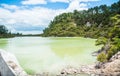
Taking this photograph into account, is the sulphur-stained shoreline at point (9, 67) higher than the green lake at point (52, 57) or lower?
higher

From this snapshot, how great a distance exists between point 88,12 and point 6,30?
117ft

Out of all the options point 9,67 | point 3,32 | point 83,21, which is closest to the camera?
point 9,67

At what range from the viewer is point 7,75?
3438 millimetres

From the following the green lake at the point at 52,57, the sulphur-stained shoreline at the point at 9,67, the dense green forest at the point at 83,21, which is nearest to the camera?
the sulphur-stained shoreline at the point at 9,67

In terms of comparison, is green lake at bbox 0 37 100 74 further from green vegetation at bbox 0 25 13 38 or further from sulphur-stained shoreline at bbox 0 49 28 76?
green vegetation at bbox 0 25 13 38

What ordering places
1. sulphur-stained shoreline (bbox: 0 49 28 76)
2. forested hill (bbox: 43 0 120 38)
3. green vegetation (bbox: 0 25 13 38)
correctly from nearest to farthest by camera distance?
1. sulphur-stained shoreline (bbox: 0 49 28 76)
2. forested hill (bbox: 43 0 120 38)
3. green vegetation (bbox: 0 25 13 38)

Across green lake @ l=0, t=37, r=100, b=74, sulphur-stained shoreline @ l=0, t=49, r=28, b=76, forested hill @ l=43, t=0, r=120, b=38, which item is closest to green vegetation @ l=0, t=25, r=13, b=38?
forested hill @ l=43, t=0, r=120, b=38

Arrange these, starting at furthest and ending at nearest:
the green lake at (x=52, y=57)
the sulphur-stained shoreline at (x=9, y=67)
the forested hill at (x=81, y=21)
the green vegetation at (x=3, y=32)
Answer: the green vegetation at (x=3, y=32)
the forested hill at (x=81, y=21)
the green lake at (x=52, y=57)
the sulphur-stained shoreline at (x=9, y=67)

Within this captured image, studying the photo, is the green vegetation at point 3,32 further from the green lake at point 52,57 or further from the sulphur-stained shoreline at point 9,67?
the sulphur-stained shoreline at point 9,67

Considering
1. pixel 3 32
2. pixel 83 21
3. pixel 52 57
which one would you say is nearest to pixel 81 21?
pixel 83 21

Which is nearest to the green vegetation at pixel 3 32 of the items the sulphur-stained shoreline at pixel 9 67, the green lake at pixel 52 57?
the green lake at pixel 52 57

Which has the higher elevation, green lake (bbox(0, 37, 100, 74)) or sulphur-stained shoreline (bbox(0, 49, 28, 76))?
sulphur-stained shoreline (bbox(0, 49, 28, 76))

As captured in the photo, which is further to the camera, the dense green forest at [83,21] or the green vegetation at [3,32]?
the green vegetation at [3,32]

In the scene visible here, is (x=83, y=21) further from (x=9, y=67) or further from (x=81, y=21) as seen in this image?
(x=9, y=67)
